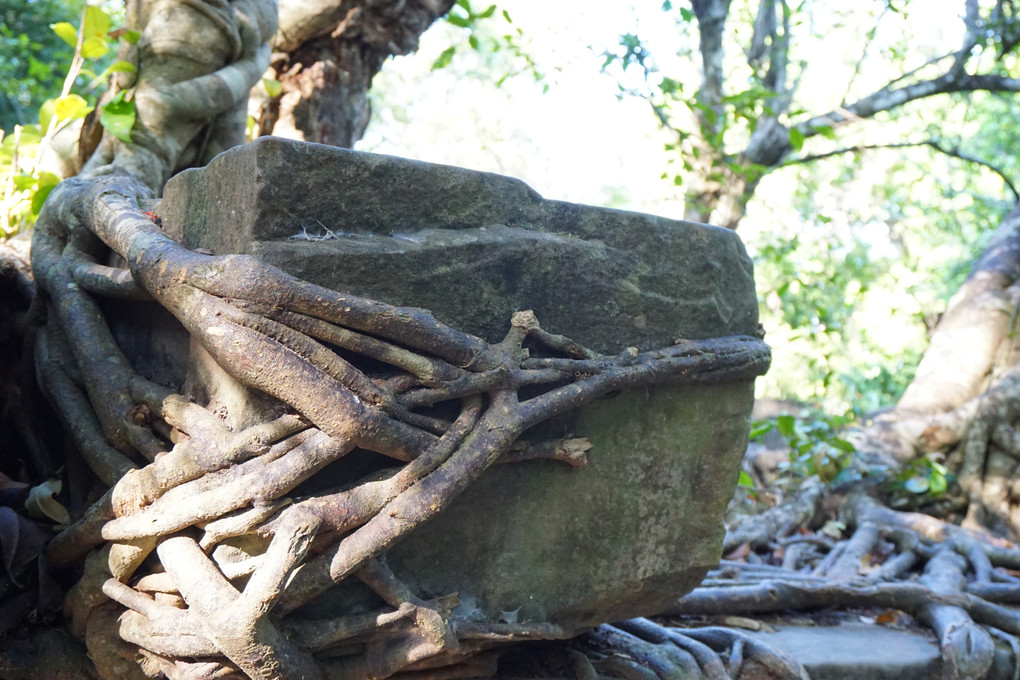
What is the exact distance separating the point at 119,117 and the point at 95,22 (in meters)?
0.34

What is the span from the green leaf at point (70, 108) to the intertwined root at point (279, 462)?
118cm

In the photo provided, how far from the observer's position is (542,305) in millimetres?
1936

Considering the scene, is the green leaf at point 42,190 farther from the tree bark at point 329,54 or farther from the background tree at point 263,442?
the tree bark at point 329,54

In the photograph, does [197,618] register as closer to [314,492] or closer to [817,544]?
[314,492]

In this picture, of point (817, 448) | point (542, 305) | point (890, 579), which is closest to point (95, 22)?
point (542, 305)

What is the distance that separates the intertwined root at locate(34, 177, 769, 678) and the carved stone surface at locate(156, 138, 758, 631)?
95 millimetres

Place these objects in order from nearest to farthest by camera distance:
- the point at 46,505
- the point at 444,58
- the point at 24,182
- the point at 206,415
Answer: the point at 206,415 → the point at 46,505 → the point at 24,182 → the point at 444,58

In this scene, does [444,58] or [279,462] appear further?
[444,58]

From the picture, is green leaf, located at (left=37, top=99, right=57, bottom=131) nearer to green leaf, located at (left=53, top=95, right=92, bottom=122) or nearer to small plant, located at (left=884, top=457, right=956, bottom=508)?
green leaf, located at (left=53, top=95, right=92, bottom=122)

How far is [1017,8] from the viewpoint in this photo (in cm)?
558

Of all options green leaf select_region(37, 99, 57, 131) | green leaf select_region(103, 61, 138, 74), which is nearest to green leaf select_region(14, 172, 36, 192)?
green leaf select_region(37, 99, 57, 131)

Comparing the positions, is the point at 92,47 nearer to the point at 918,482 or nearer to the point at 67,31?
Result: the point at 67,31

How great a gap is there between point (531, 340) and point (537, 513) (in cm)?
40

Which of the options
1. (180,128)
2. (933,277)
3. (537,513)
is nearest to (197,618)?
(537,513)
